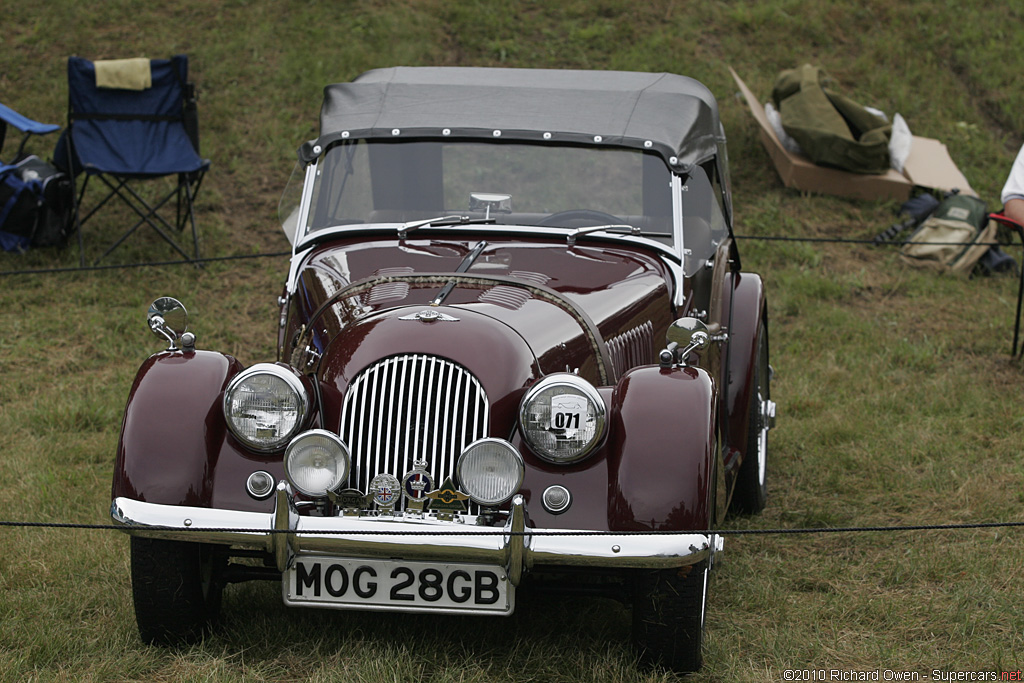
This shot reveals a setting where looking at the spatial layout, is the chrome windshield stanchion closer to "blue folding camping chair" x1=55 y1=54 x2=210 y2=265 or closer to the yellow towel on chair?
"blue folding camping chair" x1=55 y1=54 x2=210 y2=265

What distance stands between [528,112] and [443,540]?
2061 mm

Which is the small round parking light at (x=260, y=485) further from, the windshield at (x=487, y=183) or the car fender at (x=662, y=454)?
the windshield at (x=487, y=183)

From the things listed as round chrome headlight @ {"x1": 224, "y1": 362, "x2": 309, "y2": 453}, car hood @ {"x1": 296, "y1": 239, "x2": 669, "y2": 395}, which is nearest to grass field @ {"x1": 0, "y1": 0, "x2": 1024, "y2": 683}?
round chrome headlight @ {"x1": 224, "y1": 362, "x2": 309, "y2": 453}

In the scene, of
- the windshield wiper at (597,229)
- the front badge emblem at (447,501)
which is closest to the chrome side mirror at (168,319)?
the front badge emblem at (447,501)

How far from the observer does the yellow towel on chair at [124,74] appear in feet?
25.5

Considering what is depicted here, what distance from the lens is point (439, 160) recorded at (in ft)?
13.6

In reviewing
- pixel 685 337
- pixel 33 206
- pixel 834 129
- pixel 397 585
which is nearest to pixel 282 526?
pixel 397 585

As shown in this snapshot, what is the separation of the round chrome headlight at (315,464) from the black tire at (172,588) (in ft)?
1.43

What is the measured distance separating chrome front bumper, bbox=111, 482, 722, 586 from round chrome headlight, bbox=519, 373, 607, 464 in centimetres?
20

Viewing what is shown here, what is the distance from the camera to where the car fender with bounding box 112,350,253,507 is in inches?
116

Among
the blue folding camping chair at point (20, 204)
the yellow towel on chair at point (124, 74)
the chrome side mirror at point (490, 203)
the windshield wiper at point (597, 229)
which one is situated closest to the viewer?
the windshield wiper at point (597, 229)

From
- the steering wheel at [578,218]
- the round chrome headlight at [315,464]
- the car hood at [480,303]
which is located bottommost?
the round chrome headlight at [315,464]

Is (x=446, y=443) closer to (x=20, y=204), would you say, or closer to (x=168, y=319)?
(x=168, y=319)

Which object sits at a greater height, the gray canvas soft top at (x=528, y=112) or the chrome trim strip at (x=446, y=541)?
the gray canvas soft top at (x=528, y=112)
